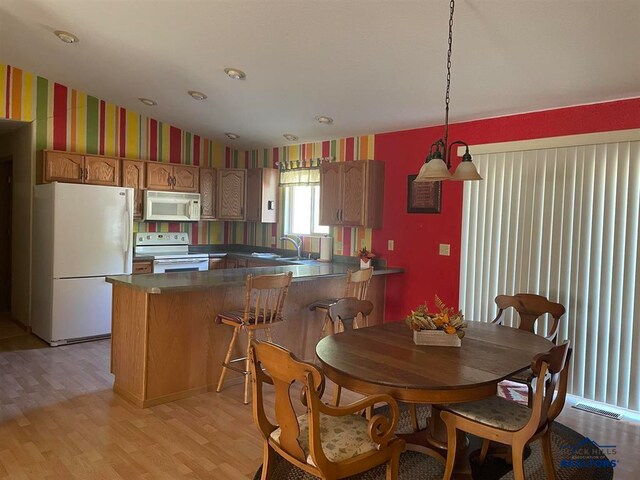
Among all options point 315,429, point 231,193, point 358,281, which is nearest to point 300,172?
point 231,193

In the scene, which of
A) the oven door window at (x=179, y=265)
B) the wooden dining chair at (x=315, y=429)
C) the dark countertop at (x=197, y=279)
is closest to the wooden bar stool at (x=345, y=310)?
the wooden dining chair at (x=315, y=429)

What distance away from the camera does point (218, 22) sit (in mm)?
3279

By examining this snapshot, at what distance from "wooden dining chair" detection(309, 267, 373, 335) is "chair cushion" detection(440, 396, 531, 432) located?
163cm

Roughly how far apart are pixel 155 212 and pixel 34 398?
2.80 metres

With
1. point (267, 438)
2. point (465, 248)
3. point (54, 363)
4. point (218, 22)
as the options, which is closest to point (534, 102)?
point (465, 248)

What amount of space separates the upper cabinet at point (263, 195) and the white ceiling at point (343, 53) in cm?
123

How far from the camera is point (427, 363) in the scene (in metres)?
2.20

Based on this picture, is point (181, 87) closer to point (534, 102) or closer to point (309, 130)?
point (309, 130)

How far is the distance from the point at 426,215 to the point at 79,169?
3.76 meters

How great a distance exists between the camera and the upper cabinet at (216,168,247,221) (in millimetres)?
6418

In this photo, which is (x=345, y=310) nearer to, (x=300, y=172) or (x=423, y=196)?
(x=423, y=196)

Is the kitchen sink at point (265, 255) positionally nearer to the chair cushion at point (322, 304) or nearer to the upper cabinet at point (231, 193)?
the upper cabinet at point (231, 193)

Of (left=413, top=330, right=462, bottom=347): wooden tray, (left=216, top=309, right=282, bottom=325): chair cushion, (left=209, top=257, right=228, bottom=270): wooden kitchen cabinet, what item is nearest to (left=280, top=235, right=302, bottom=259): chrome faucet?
(left=209, top=257, right=228, bottom=270): wooden kitchen cabinet

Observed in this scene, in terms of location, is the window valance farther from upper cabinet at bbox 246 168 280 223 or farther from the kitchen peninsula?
the kitchen peninsula
